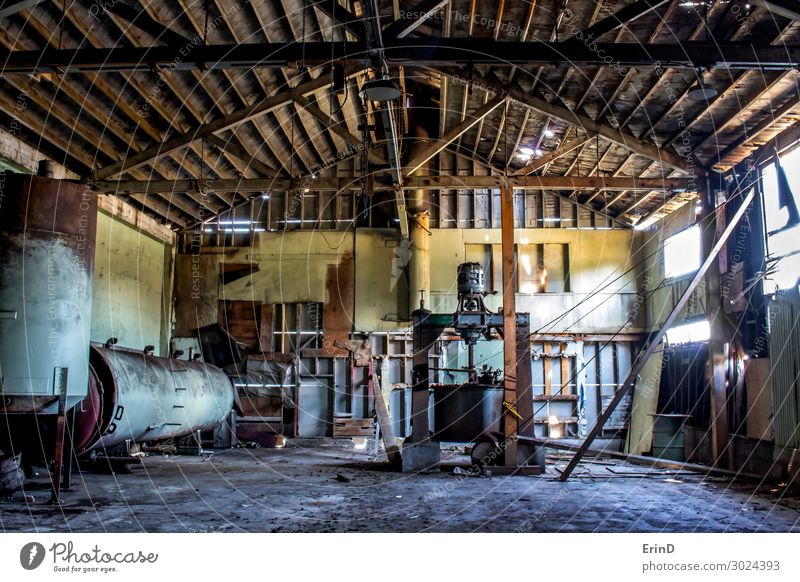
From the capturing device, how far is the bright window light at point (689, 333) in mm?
14578

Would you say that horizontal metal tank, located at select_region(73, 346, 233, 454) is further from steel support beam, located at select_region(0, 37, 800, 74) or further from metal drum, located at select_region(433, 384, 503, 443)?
metal drum, located at select_region(433, 384, 503, 443)

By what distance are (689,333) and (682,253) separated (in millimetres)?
1910

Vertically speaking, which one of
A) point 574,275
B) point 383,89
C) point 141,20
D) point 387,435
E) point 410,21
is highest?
point 141,20

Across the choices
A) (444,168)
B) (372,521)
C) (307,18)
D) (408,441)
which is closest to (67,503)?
(372,521)

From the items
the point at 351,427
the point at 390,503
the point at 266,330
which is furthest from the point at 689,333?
the point at 266,330

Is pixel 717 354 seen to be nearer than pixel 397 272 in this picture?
Yes

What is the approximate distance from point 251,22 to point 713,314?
973 cm

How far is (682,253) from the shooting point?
616 inches

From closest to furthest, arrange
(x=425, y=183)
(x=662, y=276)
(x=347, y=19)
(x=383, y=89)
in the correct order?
(x=383, y=89) < (x=347, y=19) < (x=425, y=183) < (x=662, y=276)

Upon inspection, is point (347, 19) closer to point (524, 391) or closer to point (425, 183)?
point (425, 183)

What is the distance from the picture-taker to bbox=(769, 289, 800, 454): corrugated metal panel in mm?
9367

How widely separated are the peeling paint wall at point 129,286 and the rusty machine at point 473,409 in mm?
7168

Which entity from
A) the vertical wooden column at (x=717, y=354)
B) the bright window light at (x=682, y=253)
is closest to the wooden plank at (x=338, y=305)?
the bright window light at (x=682, y=253)

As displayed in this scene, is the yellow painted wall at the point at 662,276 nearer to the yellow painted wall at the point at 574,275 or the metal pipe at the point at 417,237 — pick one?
the yellow painted wall at the point at 574,275
